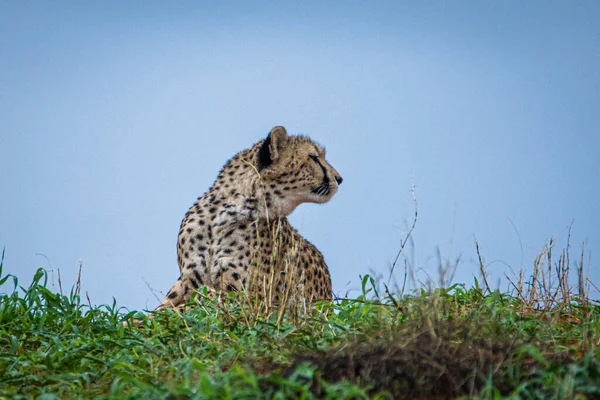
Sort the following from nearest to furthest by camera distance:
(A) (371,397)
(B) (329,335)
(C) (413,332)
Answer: (A) (371,397)
(C) (413,332)
(B) (329,335)

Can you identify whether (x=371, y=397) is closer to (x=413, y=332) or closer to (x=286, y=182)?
(x=413, y=332)

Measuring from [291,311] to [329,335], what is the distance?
1.45 feet

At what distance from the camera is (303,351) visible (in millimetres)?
3545

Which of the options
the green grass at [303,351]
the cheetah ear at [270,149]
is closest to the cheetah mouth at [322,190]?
the cheetah ear at [270,149]

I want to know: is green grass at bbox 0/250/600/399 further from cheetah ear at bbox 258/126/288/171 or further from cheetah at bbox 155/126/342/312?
cheetah ear at bbox 258/126/288/171

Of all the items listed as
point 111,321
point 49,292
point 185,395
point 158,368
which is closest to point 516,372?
point 185,395

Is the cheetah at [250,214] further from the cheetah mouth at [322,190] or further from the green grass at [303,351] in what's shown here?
the green grass at [303,351]

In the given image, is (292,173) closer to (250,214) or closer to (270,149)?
(270,149)

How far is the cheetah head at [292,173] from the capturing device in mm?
6199

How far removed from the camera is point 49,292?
5.04 m

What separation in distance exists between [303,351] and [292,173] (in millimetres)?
2842

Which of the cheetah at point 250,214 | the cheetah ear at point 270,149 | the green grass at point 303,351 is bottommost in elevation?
the green grass at point 303,351

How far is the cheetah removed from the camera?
5949 mm

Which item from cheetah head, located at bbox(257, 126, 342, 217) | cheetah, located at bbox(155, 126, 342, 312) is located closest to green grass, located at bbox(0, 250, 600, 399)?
cheetah, located at bbox(155, 126, 342, 312)
